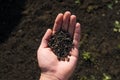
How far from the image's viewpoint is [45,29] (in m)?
5.60

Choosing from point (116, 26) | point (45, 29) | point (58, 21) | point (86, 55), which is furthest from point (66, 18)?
→ point (116, 26)

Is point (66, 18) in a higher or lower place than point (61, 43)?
higher

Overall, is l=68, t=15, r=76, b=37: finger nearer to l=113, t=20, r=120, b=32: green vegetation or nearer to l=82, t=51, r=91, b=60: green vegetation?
l=82, t=51, r=91, b=60: green vegetation

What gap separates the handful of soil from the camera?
4.16 meters

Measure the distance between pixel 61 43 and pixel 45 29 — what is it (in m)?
1.27

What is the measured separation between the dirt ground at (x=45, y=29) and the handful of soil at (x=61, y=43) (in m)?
0.97

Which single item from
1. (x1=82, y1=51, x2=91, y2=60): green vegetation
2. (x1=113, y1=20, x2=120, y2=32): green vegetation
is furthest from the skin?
(x1=113, y1=20, x2=120, y2=32): green vegetation

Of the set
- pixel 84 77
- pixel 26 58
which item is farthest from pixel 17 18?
pixel 84 77

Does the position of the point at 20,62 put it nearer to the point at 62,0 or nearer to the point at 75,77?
the point at 75,77

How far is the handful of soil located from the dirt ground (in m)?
0.97

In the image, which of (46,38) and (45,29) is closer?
(46,38)

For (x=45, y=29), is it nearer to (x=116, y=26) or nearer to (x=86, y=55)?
(x=86, y=55)

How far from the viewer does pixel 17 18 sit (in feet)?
18.9

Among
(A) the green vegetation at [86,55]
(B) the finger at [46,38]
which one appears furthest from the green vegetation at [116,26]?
(B) the finger at [46,38]
